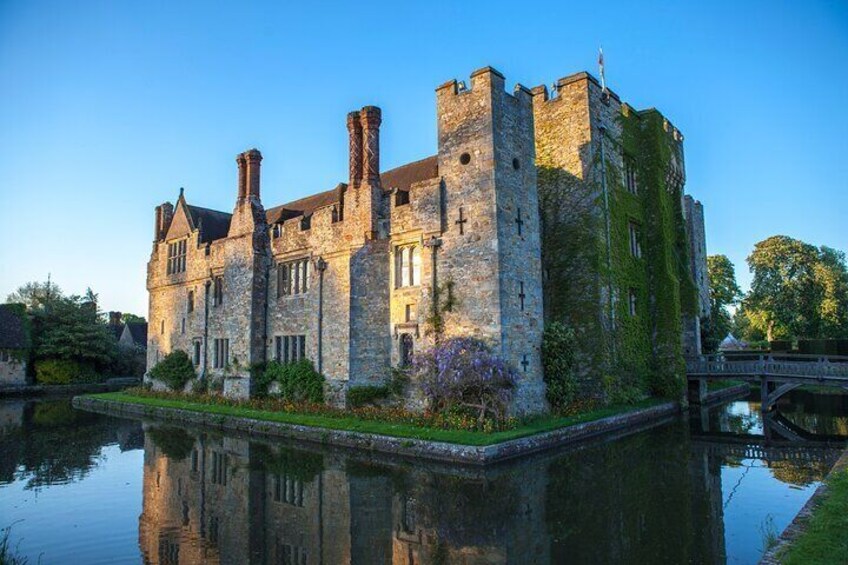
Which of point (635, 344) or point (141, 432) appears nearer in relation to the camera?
point (141, 432)

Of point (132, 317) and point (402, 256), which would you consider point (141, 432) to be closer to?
point (402, 256)

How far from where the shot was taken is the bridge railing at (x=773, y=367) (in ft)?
71.2

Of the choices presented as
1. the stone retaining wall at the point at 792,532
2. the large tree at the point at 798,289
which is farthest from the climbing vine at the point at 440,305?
the large tree at the point at 798,289

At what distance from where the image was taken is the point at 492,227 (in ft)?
63.4

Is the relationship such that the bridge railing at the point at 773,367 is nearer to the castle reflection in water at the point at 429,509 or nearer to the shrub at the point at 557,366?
the castle reflection in water at the point at 429,509

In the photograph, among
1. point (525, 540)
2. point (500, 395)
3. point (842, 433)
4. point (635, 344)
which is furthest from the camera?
point (635, 344)

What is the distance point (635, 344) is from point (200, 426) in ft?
64.9

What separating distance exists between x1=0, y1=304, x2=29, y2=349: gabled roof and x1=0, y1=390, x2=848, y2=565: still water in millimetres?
27830

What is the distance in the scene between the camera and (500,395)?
1797 centimetres

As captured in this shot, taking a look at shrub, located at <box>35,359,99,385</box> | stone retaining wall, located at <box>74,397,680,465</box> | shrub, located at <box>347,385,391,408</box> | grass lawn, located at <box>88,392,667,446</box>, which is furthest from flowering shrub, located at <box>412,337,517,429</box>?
shrub, located at <box>35,359,99,385</box>

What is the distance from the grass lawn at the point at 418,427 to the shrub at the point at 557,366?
0.92m

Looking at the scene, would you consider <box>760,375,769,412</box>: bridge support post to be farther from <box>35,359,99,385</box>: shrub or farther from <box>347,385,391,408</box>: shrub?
<box>35,359,99,385</box>: shrub

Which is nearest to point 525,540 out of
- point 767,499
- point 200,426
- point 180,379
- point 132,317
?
point 767,499

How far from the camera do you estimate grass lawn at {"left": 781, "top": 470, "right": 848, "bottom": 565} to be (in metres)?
7.09
